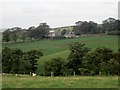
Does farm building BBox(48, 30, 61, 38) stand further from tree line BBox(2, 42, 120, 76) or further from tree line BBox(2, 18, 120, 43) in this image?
tree line BBox(2, 42, 120, 76)

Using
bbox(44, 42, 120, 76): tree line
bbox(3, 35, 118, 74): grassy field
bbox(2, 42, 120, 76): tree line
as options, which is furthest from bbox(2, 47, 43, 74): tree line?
bbox(3, 35, 118, 74): grassy field

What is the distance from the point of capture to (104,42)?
81.6m

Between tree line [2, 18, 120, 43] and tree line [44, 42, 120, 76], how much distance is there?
90.9ft

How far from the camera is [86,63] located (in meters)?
54.1

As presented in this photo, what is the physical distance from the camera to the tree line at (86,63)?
46.9 metres

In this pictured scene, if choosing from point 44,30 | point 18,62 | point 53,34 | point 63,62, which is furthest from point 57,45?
point 18,62

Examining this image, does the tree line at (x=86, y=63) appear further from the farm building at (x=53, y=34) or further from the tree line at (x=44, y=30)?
the farm building at (x=53, y=34)

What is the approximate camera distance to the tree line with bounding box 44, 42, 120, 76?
154 ft

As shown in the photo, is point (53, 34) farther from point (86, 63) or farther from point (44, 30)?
point (86, 63)

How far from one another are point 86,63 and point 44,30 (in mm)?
58295

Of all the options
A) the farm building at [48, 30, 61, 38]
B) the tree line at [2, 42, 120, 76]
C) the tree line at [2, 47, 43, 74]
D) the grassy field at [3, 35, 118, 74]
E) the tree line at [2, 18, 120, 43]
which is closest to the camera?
the tree line at [2, 42, 120, 76]

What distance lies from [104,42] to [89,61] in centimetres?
2869

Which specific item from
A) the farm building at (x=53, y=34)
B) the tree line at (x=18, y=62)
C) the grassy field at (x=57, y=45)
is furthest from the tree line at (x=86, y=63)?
the farm building at (x=53, y=34)

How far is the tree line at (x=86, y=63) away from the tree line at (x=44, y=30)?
2771 cm
